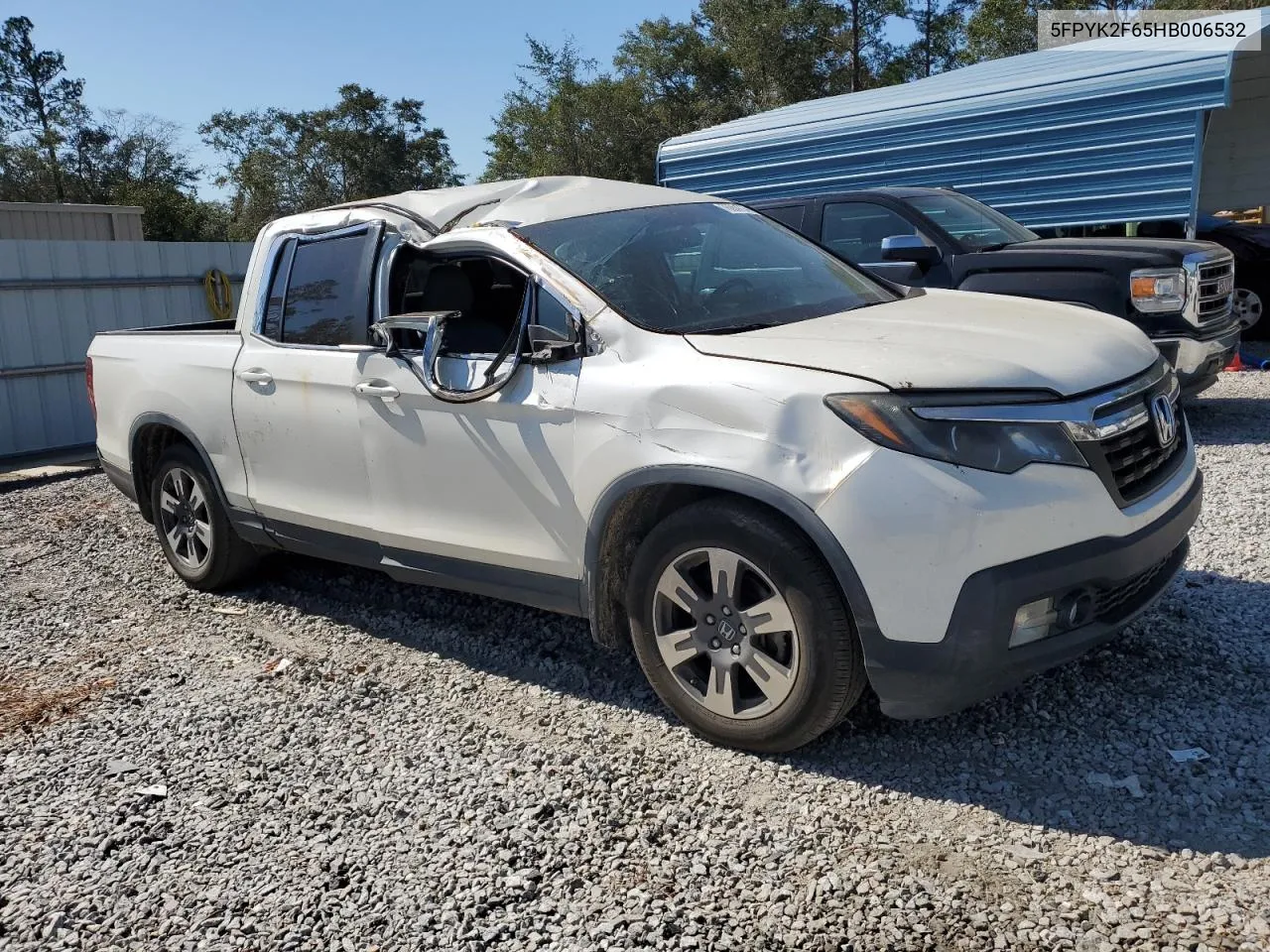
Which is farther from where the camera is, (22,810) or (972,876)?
(22,810)

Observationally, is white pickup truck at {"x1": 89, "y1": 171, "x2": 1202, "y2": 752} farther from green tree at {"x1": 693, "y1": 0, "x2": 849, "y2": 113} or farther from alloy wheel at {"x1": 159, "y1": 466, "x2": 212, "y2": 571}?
green tree at {"x1": 693, "y1": 0, "x2": 849, "y2": 113}

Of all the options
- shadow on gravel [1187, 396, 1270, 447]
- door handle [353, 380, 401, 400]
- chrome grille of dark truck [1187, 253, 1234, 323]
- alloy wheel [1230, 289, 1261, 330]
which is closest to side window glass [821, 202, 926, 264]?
chrome grille of dark truck [1187, 253, 1234, 323]

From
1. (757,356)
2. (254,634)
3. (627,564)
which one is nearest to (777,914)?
(627,564)

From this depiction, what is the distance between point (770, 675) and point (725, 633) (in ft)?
0.62

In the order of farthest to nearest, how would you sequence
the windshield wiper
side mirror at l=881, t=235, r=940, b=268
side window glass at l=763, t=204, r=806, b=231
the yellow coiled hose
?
the yellow coiled hose
side window glass at l=763, t=204, r=806, b=231
side mirror at l=881, t=235, r=940, b=268
the windshield wiper

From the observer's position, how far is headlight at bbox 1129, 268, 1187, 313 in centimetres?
688

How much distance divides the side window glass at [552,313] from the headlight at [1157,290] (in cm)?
464

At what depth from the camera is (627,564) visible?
363cm

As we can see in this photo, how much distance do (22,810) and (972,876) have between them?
2.93 meters

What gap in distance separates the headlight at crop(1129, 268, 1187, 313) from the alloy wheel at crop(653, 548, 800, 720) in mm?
4809

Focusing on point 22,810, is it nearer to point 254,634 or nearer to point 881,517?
point 254,634

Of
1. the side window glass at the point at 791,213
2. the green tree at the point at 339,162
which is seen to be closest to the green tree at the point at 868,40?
the green tree at the point at 339,162

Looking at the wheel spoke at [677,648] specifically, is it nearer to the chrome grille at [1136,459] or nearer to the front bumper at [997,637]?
the front bumper at [997,637]

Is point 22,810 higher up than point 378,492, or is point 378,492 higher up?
point 378,492
